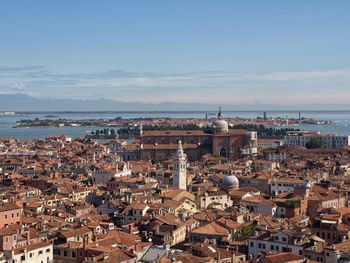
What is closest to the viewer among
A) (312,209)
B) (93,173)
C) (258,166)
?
(312,209)

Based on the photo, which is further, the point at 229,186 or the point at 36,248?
the point at 229,186

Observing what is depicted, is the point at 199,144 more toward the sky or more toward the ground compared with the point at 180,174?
more toward the ground

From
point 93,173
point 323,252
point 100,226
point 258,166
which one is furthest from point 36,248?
point 258,166

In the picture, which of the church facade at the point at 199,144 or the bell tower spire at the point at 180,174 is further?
the church facade at the point at 199,144

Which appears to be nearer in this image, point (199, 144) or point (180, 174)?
point (180, 174)

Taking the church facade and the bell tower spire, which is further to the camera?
the church facade

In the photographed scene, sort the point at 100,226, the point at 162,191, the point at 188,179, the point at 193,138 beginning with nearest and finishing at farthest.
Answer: the point at 100,226, the point at 162,191, the point at 188,179, the point at 193,138

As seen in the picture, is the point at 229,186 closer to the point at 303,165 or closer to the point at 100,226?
the point at 100,226
